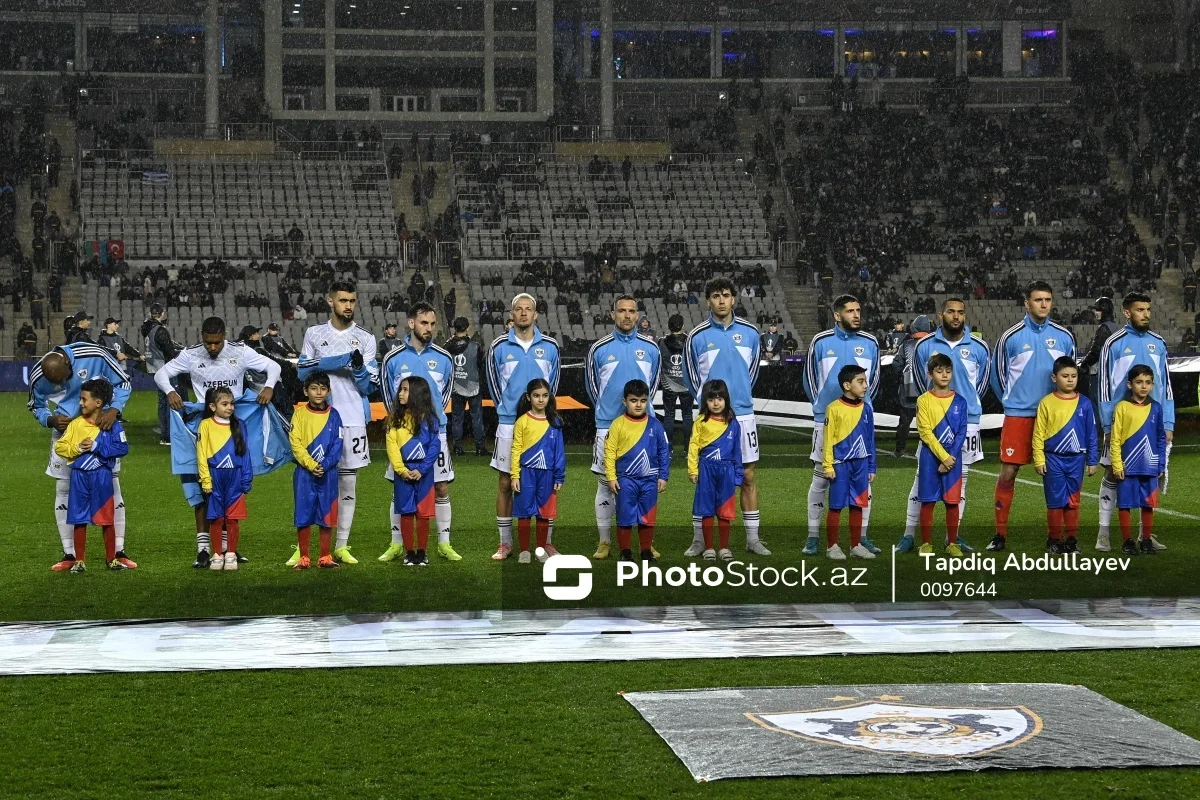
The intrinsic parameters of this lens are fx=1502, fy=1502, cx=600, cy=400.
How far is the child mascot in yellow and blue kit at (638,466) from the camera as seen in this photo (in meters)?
9.59

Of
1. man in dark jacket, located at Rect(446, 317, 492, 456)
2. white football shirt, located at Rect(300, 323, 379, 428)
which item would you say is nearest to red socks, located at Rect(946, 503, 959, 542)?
white football shirt, located at Rect(300, 323, 379, 428)

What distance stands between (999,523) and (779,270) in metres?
30.6

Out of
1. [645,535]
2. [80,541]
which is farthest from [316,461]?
[645,535]

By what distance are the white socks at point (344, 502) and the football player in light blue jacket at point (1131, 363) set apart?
516 centimetres

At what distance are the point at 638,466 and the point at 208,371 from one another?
9.65ft

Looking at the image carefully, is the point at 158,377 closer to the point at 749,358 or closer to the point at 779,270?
the point at 749,358

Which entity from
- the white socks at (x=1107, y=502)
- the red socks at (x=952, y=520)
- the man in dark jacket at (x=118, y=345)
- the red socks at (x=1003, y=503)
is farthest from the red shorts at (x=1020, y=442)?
the man in dark jacket at (x=118, y=345)

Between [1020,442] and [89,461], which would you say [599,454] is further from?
[89,461]

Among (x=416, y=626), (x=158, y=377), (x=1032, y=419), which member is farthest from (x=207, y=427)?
(x=1032, y=419)

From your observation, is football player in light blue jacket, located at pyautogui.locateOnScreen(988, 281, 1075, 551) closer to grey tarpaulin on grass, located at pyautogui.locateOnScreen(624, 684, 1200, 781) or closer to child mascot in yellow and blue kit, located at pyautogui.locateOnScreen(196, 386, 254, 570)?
grey tarpaulin on grass, located at pyautogui.locateOnScreen(624, 684, 1200, 781)

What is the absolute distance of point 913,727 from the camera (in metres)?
5.70

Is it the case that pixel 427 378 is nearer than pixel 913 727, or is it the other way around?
pixel 913 727

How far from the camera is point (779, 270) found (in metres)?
40.6

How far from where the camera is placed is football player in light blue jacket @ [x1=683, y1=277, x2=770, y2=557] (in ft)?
33.2
